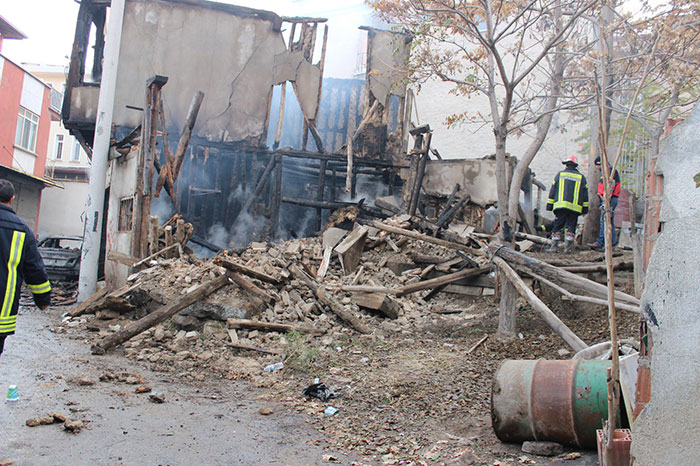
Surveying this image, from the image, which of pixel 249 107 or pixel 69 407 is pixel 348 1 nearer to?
pixel 249 107

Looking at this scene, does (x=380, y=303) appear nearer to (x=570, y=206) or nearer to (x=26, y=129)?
(x=570, y=206)

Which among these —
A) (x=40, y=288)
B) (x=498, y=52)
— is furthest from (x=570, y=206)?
(x=40, y=288)

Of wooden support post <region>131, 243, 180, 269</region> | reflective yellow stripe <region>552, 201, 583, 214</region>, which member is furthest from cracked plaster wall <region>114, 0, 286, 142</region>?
reflective yellow stripe <region>552, 201, 583, 214</region>

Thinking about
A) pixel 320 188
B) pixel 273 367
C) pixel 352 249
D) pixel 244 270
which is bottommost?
pixel 273 367

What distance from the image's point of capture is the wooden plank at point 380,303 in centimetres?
848

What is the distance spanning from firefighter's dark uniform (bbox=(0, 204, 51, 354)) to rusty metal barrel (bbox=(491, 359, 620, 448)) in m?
3.63

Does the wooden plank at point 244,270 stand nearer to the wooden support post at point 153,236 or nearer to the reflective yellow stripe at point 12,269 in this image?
the wooden support post at point 153,236

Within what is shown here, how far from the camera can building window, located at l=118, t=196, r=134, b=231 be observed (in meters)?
11.1

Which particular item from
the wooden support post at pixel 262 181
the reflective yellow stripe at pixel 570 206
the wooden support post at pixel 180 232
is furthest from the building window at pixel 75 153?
the reflective yellow stripe at pixel 570 206

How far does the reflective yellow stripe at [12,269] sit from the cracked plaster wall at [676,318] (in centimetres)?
411

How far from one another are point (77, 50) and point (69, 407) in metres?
13.0

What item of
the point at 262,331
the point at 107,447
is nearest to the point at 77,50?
the point at 262,331

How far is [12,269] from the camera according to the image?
407 cm

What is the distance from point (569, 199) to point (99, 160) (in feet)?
31.4
